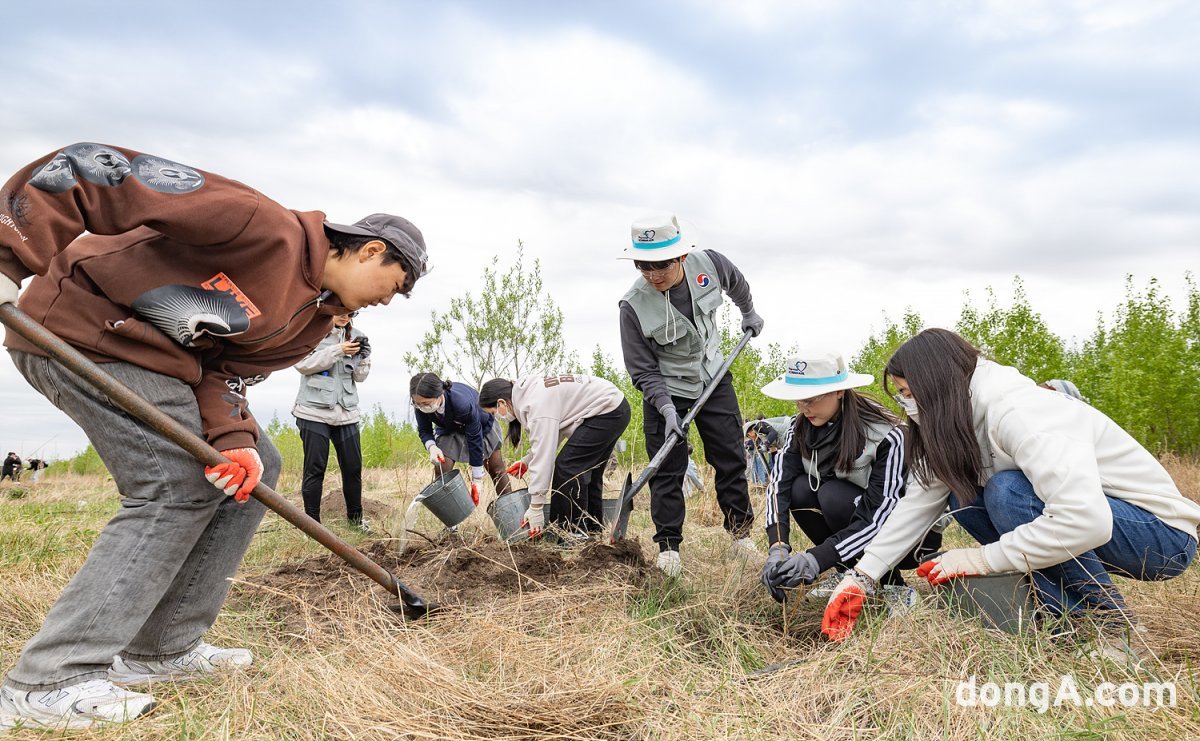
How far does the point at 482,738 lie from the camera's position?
1862 millimetres

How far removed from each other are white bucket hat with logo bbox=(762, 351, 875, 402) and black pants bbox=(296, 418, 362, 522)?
10.2 feet

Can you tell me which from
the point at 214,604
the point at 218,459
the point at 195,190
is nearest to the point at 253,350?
the point at 218,459

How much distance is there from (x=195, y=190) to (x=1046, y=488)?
7.81 ft

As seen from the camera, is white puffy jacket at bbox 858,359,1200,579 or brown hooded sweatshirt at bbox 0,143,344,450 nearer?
brown hooded sweatshirt at bbox 0,143,344,450

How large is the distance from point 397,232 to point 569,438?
273 centimetres

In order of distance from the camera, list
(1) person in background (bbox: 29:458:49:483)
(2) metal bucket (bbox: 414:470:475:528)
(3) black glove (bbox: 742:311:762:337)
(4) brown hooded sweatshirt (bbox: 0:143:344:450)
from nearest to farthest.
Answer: (4) brown hooded sweatshirt (bbox: 0:143:344:450)
(2) metal bucket (bbox: 414:470:475:528)
(3) black glove (bbox: 742:311:762:337)
(1) person in background (bbox: 29:458:49:483)

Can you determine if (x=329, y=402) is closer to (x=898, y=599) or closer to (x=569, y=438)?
(x=569, y=438)

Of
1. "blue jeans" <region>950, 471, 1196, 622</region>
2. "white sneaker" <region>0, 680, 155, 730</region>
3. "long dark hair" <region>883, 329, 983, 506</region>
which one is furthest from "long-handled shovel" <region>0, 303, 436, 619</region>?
"blue jeans" <region>950, 471, 1196, 622</region>

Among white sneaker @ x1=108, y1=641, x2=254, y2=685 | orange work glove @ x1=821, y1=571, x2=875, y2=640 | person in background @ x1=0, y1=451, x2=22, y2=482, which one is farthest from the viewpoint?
person in background @ x1=0, y1=451, x2=22, y2=482

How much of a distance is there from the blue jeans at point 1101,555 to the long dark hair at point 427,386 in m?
3.82

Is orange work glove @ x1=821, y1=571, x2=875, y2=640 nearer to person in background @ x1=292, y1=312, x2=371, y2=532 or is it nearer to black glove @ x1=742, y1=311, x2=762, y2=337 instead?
black glove @ x1=742, y1=311, x2=762, y2=337

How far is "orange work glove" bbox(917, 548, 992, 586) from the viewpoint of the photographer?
98.2 inches

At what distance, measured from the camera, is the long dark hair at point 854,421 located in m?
3.25

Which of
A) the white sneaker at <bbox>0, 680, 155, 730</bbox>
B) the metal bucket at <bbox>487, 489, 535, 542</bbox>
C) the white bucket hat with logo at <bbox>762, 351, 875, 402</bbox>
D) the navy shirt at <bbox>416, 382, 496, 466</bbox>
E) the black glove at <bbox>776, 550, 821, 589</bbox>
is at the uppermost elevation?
the white bucket hat with logo at <bbox>762, 351, 875, 402</bbox>
